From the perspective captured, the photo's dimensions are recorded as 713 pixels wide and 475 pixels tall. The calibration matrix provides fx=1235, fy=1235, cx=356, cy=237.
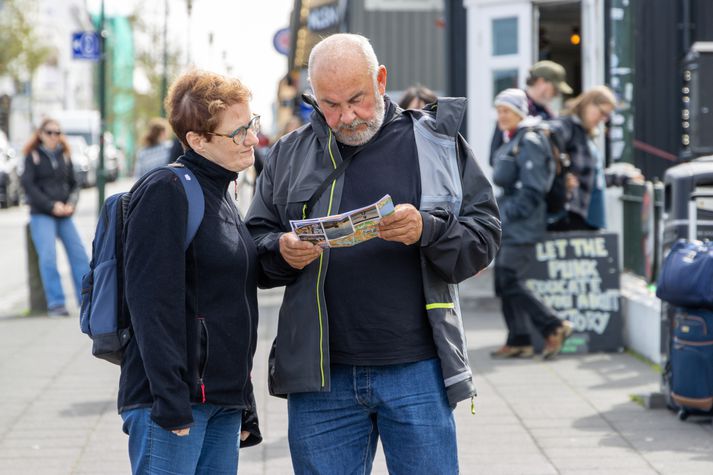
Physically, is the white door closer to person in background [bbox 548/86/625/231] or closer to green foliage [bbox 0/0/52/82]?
person in background [bbox 548/86/625/231]

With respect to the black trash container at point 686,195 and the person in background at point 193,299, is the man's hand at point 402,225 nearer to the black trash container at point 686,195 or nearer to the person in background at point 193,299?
the person in background at point 193,299

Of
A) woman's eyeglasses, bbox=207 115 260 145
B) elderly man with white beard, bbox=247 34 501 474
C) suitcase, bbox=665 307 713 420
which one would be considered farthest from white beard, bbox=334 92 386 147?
suitcase, bbox=665 307 713 420

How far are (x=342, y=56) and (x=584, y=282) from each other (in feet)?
19.4

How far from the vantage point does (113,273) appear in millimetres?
3395

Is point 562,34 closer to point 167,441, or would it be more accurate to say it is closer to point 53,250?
point 53,250

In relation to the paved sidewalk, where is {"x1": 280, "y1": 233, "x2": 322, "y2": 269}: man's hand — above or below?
above

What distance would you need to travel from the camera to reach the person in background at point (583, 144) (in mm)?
8719

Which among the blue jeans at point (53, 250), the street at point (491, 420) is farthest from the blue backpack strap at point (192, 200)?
the blue jeans at point (53, 250)

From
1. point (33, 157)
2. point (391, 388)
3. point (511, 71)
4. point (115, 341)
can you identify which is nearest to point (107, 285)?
point (115, 341)

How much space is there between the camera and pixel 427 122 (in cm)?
359

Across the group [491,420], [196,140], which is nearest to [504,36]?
[491,420]

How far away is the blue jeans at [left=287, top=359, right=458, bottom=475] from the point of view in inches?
138

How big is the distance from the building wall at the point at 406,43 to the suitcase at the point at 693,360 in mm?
13016

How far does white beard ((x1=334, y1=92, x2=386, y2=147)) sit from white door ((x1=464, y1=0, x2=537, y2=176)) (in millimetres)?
9721
